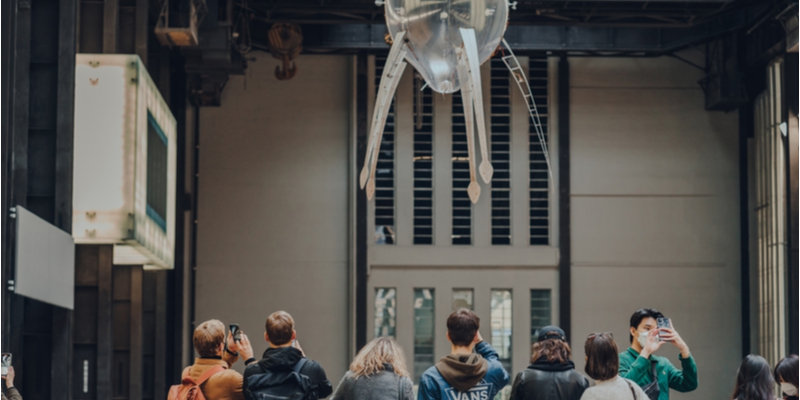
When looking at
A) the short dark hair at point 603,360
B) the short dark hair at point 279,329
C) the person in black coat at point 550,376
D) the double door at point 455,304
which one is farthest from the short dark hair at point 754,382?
the double door at point 455,304

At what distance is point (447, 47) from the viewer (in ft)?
31.7

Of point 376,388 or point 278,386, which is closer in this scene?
point 376,388

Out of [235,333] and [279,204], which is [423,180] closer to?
[279,204]

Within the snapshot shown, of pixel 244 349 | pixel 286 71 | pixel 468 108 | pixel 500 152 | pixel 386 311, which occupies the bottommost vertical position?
pixel 386 311

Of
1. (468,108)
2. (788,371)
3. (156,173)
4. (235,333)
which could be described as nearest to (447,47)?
(468,108)

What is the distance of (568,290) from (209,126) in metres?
10.8

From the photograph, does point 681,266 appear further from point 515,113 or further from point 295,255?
point 295,255

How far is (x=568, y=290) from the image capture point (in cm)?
2669

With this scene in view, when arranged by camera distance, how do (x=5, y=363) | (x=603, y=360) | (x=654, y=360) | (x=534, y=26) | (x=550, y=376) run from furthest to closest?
1. (x=534, y=26)
2. (x=5, y=363)
3. (x=654, y=360)
4. (x=550, y=376)
5. (x=603, y=360)

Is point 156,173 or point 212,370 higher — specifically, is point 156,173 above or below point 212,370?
above

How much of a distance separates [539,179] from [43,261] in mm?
17407

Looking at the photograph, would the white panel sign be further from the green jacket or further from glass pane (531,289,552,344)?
glass pane (531,289,552,344)

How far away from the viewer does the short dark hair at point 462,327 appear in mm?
6973

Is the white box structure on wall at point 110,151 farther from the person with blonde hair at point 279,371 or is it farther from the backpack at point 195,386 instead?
the person with blonde hair at point 279,371
